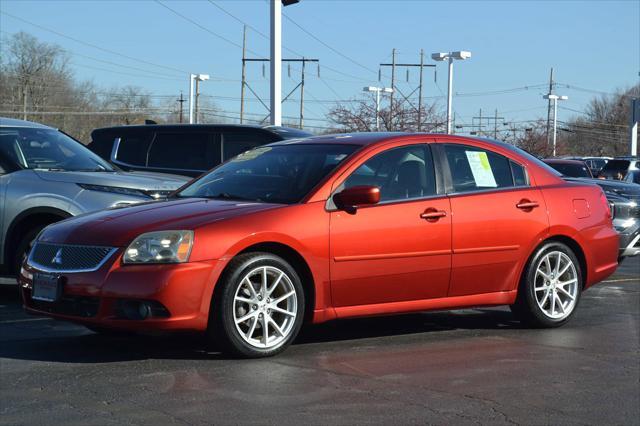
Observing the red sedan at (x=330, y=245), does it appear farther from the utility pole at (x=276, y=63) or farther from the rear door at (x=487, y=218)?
the utility pole at (x=276, y=63)

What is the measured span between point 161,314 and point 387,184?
206 cm

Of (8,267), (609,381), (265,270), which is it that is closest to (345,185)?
(265,270)

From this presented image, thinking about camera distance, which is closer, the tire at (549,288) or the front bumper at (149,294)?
the front bumper at (149,294)

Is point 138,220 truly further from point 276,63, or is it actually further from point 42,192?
point 276,63

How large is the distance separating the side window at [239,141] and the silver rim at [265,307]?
544cm

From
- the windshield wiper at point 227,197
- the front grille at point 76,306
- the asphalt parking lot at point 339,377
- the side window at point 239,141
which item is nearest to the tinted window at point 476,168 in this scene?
the asphalt parking lot at point 339,377

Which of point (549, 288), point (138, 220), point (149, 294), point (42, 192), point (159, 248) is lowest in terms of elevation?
point (549, 288)

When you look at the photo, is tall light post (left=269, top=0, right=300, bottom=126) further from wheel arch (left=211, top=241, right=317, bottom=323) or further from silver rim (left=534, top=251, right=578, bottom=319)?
wheel arch (left=211, top=241, right=317, bottom=323)

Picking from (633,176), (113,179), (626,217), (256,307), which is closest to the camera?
(256,307)

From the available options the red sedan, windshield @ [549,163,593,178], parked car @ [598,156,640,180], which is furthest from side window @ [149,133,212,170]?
parked car @ [598,156,640,180]

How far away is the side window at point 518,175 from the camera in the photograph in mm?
8164

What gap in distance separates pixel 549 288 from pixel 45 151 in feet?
16.6

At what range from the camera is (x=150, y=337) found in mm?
7289

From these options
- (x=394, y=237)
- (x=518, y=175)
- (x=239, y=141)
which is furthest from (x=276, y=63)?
(x=394, y=237)
